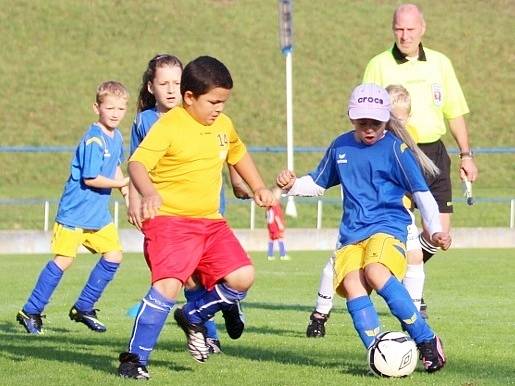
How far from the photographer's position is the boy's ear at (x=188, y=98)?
22.7ft

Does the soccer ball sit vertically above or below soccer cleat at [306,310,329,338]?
above

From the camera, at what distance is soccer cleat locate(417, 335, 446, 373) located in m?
6.98

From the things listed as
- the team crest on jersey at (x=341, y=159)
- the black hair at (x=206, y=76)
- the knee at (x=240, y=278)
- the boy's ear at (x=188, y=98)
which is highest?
the black hair at (x=206, y=76)

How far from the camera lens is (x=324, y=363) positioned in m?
7.39

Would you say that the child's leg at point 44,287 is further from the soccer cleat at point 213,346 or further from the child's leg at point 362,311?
the child's leg at point 362,311

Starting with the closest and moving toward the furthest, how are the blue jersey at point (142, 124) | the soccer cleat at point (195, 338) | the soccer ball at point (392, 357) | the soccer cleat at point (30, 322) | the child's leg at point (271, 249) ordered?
the soccer ball at point (392, 357) → the soccer cleat at point (195, 338) → the blue jersey at point (142, 124) → the soccer cleat at point (30, 322) → the child's leg at point (271, 249)

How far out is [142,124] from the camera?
26.3ft

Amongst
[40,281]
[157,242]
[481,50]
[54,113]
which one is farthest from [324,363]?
[481,50]

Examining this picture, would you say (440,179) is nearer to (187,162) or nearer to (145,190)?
(187,162)

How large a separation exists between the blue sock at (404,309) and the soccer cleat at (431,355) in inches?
1.2

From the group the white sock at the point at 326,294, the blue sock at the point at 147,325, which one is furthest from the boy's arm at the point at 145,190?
the white sock at the point at 326,294

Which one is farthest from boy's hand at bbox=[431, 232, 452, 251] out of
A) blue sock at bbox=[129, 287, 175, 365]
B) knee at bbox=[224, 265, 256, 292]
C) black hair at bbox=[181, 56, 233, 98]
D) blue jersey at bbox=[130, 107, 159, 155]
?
blue jersey at bbox=[130, 107, 159, 155]

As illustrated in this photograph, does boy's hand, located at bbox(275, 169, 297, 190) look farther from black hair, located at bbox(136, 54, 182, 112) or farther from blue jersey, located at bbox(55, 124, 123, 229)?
blue jersey, located at bbox(55, 124, 123, 229)

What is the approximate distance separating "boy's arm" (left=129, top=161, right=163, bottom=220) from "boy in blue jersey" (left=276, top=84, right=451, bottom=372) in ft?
3.12
